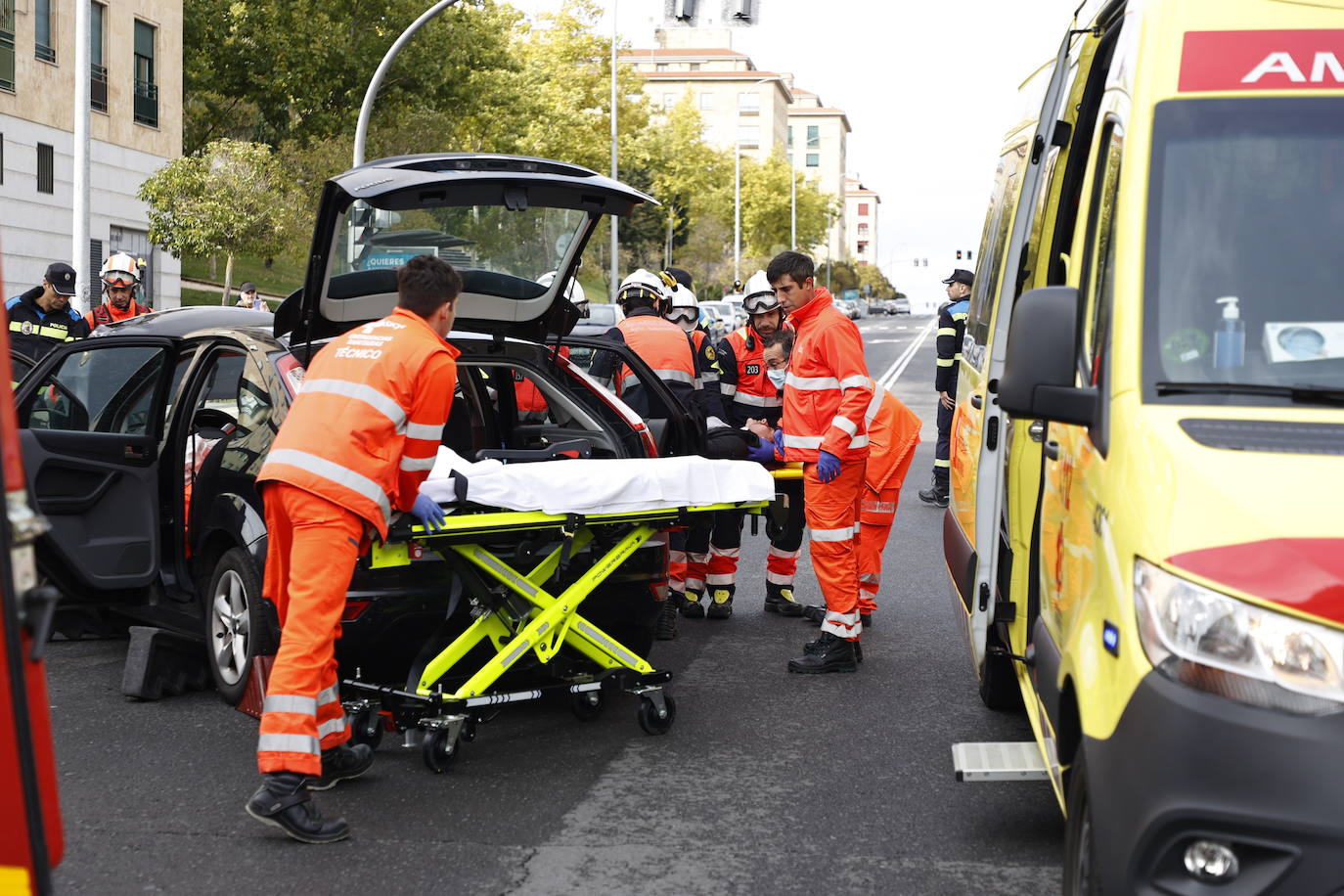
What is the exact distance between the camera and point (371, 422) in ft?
16.9

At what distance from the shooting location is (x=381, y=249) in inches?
250

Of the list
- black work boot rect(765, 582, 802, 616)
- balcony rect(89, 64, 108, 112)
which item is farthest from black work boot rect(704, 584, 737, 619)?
balcony rect(89, 64, 108, 112)

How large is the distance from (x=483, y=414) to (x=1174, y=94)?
4.27 meters

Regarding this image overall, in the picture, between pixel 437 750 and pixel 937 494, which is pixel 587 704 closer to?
pixel 437 750

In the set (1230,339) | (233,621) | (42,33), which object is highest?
(42,33)

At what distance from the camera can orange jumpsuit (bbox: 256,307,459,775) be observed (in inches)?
195

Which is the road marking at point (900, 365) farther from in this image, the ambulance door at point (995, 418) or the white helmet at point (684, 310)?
the ambulance door at point (995, 418)

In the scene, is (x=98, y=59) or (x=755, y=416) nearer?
(x=755, y=416)

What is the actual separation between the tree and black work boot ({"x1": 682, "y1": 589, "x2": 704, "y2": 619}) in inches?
892

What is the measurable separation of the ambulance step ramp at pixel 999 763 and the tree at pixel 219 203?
88.4 feet

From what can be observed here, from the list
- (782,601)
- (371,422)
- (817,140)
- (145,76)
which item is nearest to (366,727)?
(371,422)

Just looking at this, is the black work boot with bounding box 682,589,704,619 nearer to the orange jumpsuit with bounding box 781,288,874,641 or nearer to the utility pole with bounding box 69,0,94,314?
the orange jumpsuit with bounding box 781,288,874,641

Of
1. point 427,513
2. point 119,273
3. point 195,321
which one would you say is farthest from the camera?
point 119,273

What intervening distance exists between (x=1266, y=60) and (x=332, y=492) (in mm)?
2959
